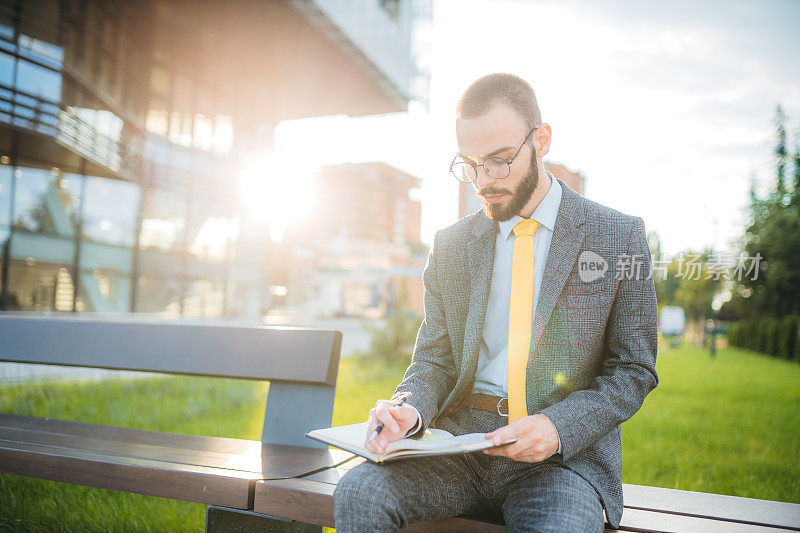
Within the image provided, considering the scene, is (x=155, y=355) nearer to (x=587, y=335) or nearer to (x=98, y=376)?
(x=587, y=335)

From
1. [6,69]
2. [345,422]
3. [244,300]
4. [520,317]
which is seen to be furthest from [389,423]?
[244,300]

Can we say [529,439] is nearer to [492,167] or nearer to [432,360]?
[432,360]

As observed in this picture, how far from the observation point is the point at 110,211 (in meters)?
13.5

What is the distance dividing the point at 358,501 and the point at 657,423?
17.6ft

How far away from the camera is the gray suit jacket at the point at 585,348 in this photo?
190cm

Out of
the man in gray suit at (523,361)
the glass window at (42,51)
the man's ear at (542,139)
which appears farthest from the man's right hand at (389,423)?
the glass window at (42,51)

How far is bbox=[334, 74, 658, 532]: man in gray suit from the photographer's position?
1778mm

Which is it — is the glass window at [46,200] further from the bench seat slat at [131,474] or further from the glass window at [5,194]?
the bench seat slat at [131,474]

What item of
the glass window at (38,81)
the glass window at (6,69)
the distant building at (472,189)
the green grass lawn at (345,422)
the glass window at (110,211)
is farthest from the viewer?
the glass window at (110,211)

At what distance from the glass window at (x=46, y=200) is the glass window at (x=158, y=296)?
7.91 ft

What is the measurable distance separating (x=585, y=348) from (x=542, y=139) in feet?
2.45

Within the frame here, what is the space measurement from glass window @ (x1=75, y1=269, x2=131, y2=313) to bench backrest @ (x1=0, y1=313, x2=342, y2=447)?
9.91 meters

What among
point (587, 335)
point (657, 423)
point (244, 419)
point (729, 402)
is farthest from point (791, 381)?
point (587, 335)

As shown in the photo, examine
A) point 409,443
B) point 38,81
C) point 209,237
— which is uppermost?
point 38,81
